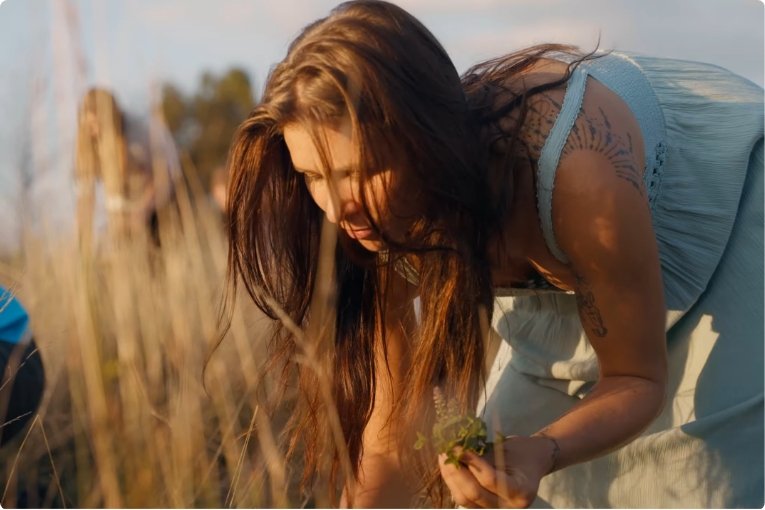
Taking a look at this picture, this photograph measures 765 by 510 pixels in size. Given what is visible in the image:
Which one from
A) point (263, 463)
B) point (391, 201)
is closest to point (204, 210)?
point (263, 463)

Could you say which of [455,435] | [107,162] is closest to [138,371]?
[107,162]

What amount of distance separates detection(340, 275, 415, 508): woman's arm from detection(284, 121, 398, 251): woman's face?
443mm

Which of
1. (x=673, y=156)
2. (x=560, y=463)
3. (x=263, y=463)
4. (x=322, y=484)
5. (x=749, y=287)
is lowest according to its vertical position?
(x=322, y=484)

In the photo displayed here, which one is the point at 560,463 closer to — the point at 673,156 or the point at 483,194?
the point at 483,194

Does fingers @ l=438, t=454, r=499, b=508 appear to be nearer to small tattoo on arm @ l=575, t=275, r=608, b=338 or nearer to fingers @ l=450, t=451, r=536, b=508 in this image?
fingers @ l=450, t=451, r=536, b=508

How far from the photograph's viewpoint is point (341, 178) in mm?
1691

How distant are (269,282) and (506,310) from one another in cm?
64

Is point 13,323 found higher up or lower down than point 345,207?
lower down

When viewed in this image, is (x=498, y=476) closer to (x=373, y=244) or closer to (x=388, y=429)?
(x=373, y=244)

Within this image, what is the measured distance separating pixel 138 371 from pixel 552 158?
1.00m

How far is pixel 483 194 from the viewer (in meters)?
1.75

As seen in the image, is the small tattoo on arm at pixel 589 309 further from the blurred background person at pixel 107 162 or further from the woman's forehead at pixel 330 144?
the blurred background person at pixel 107 162

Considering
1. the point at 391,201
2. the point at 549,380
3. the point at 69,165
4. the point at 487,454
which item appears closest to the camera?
the point at 487,454

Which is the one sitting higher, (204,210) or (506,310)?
(204,210)
